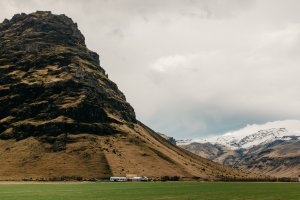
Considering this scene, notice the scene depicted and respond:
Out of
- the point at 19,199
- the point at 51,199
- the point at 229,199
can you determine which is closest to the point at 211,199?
the point at 229,199

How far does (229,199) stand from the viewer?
85312 mm

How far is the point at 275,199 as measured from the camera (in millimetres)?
85438

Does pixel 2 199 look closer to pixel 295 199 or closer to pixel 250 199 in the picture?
pixel 250 199

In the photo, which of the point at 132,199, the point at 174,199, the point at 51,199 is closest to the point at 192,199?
the point at 174,199

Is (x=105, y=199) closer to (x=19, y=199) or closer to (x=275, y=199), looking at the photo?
(x=19, y=199)

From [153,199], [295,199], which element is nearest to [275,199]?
[295,199]

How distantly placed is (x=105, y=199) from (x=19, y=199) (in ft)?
60.2

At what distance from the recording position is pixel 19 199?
279 ft

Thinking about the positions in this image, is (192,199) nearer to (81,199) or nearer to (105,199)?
(105,199)

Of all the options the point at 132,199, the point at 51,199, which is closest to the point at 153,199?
the point at 132,199

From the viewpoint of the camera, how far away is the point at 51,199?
84250 mm

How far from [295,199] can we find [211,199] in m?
17.3

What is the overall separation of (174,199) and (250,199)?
16846 mm

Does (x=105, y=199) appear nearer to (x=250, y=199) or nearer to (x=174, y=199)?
(x=174, y=199)
